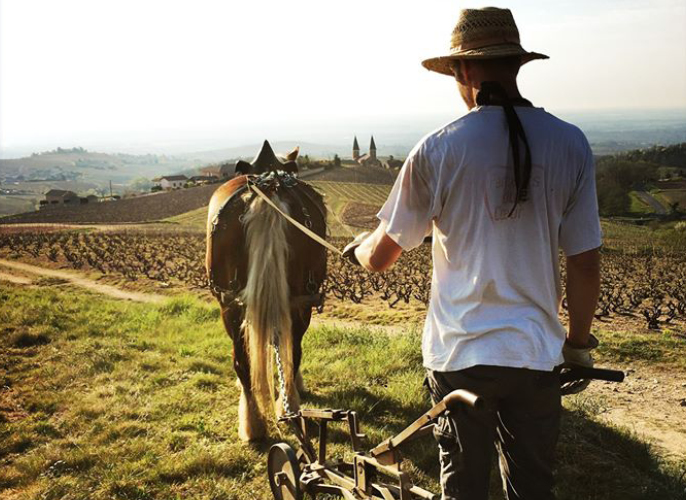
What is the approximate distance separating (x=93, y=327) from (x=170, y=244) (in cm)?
1593

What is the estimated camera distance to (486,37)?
1.93m

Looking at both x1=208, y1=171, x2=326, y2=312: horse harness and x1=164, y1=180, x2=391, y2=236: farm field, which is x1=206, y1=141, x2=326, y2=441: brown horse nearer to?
x1=208, y1=171, x2=326, y2=312: horse harness

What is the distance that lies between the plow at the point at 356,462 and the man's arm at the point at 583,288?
7.0 inches

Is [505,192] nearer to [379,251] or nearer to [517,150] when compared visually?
[517,150]

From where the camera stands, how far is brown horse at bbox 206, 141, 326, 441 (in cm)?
431

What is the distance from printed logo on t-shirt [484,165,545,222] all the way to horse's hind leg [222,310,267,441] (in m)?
3.13

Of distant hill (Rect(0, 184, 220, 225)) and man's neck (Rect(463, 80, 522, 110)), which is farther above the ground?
man's neck (Rect(463, 80, 522, 110))

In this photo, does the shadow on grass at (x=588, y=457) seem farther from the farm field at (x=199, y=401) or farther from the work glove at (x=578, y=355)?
the work glove at (x=578, y=355)

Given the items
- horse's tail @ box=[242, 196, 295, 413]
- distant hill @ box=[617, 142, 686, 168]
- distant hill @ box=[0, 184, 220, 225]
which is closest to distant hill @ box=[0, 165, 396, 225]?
distant hill @ box=[0, 184, 220, 225]

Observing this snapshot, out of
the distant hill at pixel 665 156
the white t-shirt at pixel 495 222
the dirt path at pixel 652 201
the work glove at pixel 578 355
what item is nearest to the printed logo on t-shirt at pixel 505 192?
the white t-shirt at pixel 495 222

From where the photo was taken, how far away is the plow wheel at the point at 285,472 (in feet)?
10.1

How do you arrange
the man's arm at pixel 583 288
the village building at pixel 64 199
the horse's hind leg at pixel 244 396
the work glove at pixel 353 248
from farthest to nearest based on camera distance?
the village building at pixel 64 199
the horse's hind leg at pixel 244 396
the work glove at pixel 353 248
the man's arm at pixel 583 288

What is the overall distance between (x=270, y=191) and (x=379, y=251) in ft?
8.78

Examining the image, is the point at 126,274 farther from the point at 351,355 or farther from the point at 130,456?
the point at 130,456
